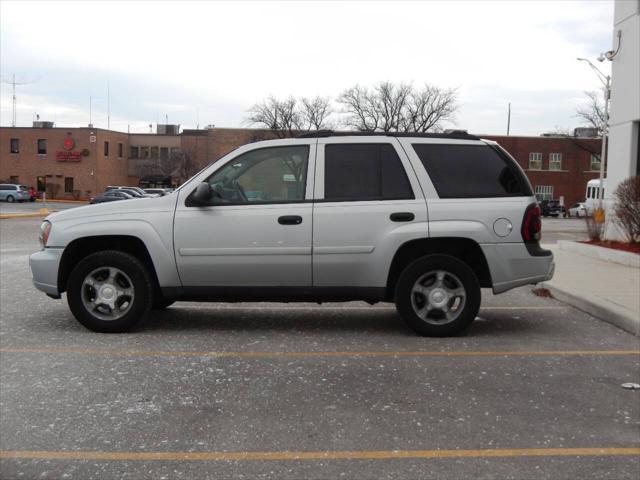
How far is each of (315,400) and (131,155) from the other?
80.6 m

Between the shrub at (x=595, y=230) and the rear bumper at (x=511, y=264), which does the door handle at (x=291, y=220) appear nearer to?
the rear bumper at (x=511, y=264)

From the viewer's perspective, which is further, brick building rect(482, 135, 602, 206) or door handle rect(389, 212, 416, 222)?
brick building rect(482, 135, 602, 206)

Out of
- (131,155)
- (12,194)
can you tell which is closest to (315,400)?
(12,194)

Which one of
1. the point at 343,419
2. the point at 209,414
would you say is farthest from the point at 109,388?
the point at 343,419

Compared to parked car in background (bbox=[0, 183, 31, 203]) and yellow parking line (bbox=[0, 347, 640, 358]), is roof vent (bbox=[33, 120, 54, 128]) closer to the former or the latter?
parked car in background (bbox=[0, 183, 31, 203])

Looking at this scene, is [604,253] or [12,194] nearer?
[604,253]

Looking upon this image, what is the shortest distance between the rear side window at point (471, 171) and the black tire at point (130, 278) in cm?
309

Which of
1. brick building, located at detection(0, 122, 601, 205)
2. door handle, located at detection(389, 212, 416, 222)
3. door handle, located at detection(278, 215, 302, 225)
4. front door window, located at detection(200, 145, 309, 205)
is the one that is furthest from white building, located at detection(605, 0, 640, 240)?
brick building, located at detection(0, 122, 601, 205)

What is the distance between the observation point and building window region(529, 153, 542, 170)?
69.0m

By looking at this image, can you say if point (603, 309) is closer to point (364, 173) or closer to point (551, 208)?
point (364, 173)

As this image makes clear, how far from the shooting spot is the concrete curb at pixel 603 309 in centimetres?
738

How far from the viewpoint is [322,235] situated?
6.74 metres

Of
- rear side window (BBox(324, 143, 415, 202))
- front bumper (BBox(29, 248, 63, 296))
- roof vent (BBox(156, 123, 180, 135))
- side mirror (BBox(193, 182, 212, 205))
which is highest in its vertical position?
roof vent (BBox(156, 123, 180, 135))

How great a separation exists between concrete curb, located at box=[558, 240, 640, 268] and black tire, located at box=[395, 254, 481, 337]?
7.69 metres
